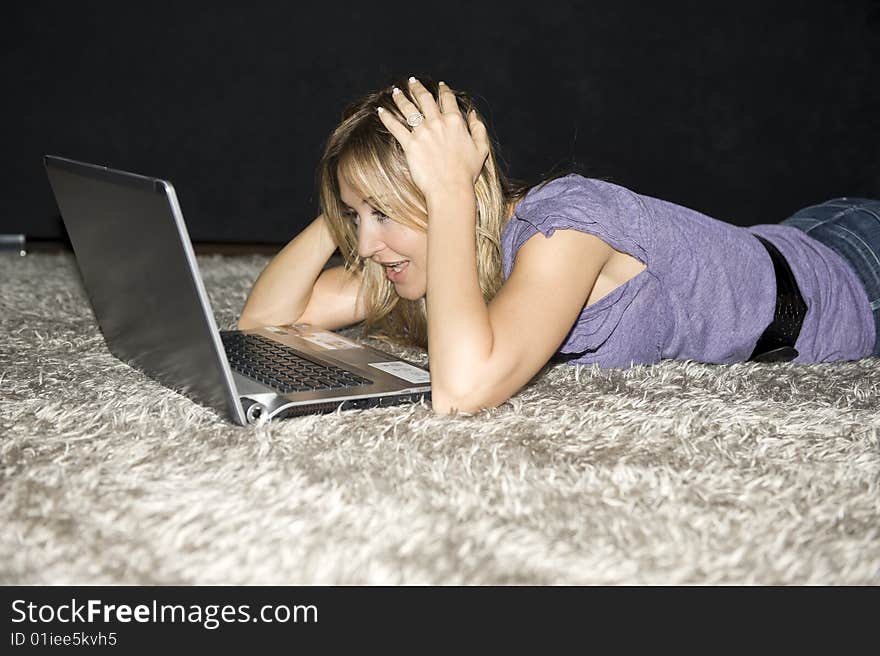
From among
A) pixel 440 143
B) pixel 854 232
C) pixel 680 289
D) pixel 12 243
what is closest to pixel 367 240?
pixel 440 143

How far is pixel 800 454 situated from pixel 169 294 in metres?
0.66

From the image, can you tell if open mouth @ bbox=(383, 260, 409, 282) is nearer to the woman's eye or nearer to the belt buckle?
the woman's eye

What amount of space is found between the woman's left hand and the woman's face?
0.10 m

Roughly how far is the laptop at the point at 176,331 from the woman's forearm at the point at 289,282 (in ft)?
0.56

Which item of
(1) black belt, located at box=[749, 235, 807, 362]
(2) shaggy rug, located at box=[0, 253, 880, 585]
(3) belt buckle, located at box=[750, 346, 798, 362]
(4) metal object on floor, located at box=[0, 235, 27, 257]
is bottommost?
(2) shaggy rug, located at box=[0, 253, 880, 585]

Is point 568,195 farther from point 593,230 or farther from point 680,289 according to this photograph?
point 680,289

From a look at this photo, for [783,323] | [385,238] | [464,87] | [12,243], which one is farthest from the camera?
[464,87]

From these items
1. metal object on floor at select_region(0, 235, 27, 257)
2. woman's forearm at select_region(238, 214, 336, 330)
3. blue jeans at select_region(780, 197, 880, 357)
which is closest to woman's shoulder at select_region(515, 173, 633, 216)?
woman's forearm at select_region(238, 214, 336, 330)

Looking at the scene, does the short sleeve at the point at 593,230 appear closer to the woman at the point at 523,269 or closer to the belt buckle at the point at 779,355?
the woman at the point at 523,269

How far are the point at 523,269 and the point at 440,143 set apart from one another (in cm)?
18

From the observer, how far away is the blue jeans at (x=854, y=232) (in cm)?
156

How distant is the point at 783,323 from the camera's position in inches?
56.5

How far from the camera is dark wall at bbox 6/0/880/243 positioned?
2.83 meters

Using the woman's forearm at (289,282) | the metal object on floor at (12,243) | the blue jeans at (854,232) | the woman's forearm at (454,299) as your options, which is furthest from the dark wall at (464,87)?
the woman's forearm at (454,299)
